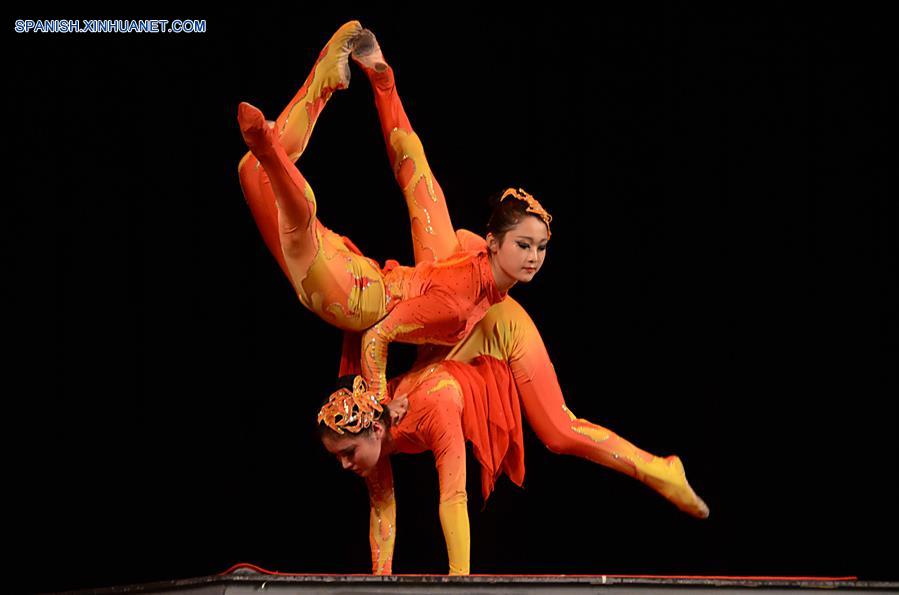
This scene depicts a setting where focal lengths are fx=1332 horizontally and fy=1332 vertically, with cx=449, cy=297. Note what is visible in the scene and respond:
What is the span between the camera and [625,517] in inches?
140

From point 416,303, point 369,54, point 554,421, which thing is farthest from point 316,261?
point 554,421

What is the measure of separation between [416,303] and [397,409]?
240mm

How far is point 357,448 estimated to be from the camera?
2885mm

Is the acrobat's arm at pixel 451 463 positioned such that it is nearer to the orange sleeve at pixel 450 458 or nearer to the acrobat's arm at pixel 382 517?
the orange sleeve at pixel 450 458

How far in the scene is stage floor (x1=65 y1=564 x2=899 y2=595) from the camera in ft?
7.14

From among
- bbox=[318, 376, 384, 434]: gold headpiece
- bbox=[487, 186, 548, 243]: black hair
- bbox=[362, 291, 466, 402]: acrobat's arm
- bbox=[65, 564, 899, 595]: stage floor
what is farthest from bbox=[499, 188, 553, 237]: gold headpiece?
bbox=[65, 564, 899, 595]: stage floor

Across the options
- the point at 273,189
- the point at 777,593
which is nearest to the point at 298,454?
the point at 273,189

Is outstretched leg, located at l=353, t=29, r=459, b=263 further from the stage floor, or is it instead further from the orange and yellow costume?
the stage floor

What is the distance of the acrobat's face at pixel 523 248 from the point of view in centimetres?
294

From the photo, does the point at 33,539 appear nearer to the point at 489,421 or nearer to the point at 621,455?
the point at 489,421

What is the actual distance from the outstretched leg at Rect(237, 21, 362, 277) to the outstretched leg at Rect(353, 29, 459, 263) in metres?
0.06

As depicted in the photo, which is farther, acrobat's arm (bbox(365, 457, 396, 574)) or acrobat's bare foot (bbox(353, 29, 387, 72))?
acrobat's bare foot (bbox(353, 29, 387, 72))

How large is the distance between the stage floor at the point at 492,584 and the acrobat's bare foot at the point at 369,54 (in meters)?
1.35

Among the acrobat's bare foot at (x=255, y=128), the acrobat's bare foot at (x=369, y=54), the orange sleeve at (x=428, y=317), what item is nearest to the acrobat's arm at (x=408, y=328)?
the orange sleeve at (x=428, y=317)
